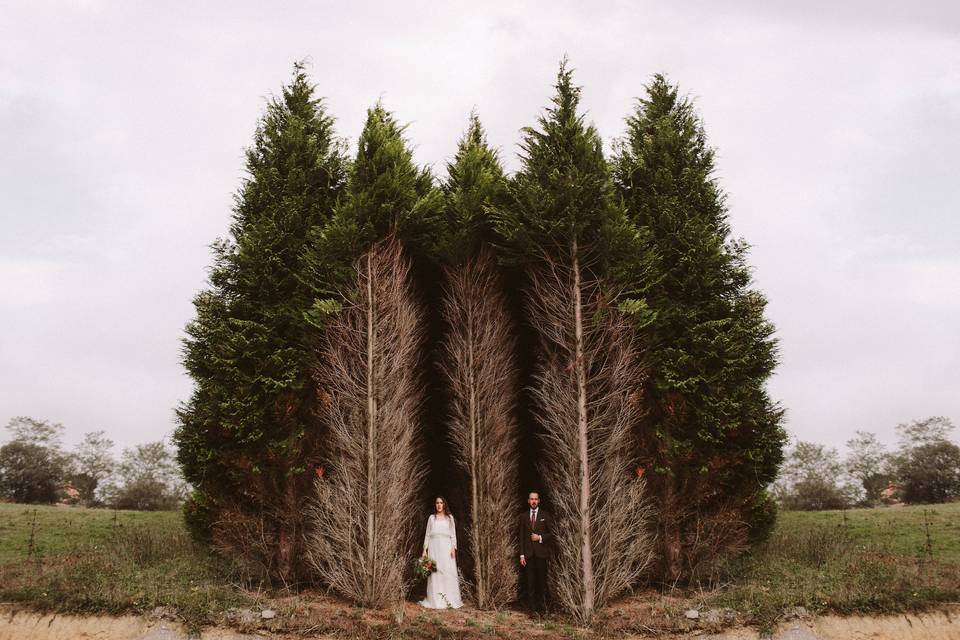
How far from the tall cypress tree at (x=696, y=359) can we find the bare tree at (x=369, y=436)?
489 centimetres

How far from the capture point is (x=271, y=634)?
398 inches

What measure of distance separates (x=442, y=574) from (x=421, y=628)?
1.85m

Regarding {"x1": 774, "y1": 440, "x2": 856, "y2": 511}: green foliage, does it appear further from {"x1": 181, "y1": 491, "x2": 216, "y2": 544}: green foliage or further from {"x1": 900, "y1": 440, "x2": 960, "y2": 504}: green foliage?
{"x1": 181, "y1": 491, "x2": 216, "y2": 544}: green foliage

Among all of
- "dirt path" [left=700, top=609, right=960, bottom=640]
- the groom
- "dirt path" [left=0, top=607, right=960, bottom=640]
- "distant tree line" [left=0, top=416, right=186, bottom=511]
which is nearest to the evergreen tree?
the groom

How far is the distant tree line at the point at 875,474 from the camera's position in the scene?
90.2 ft

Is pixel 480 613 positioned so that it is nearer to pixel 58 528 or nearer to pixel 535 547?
pixel 535 547

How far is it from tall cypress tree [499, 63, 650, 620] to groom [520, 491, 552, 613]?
0.26 meters

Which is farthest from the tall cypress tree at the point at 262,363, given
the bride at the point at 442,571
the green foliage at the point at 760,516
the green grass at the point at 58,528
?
the green foliage at the point at 760,516

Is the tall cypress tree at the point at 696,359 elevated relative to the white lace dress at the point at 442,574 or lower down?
elevated

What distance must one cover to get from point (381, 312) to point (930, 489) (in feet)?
92.4

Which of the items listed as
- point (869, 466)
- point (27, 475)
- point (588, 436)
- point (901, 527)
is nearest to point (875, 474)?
point (869, 466)

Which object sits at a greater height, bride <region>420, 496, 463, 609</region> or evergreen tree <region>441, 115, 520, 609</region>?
evergreen tree <region>441, 115, 520, 609</region>

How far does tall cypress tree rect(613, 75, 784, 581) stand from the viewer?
12.2 metres

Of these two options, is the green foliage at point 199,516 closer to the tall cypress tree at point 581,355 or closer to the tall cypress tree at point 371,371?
the tall cypress tree at point 371,371
